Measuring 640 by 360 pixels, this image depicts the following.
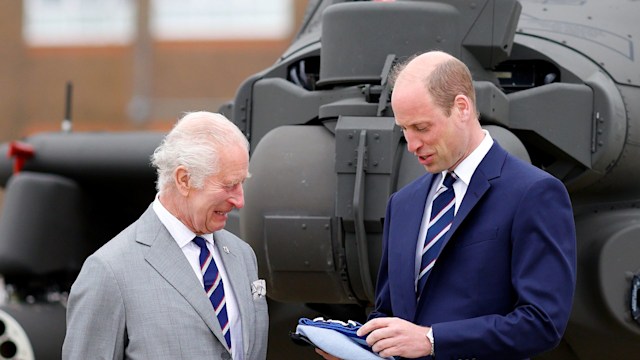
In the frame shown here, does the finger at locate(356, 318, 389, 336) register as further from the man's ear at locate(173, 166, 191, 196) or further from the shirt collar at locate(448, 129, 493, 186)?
the man's ear at locate(173, 166, 191, 196)

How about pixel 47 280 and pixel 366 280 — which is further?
pixel 47 280

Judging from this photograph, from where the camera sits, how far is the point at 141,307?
3.56 m

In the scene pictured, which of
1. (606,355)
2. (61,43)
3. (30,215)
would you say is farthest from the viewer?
(61,43)

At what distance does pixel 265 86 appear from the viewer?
236 inches

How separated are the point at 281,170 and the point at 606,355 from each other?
1630 millimetres

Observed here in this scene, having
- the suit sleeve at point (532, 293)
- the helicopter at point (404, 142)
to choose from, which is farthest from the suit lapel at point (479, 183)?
the helicopter at point (404, 142)

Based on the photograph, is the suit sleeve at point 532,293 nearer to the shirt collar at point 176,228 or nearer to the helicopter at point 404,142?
the shirt collar at point 176,228

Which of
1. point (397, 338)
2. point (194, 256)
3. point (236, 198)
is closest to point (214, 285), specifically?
point (194, 256)

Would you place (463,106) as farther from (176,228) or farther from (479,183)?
(176,228)

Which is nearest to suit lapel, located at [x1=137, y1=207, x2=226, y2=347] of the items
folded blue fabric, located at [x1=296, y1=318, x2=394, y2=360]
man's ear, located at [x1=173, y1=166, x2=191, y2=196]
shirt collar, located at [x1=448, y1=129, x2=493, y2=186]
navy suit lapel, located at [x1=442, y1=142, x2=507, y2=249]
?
man's ear, located at [x1=173, y1=166, x2=191, y2=196]

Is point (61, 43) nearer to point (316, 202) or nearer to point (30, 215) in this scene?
point (30, 215)

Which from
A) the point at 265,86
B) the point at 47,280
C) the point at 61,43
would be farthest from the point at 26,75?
the point at 265,86

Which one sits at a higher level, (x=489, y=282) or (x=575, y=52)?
(x=575, y=52)

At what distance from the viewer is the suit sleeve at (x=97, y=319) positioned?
351 cm
